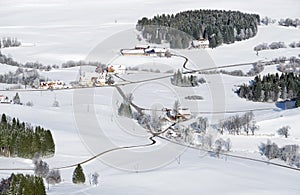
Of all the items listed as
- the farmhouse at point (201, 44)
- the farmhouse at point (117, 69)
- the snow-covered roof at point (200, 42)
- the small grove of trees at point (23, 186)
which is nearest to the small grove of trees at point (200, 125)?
the small grove of trees at point (23, 186)

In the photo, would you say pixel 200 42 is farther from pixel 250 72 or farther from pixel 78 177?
pixel 78 177

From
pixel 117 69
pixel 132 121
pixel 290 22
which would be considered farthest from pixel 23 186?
pixel 290 22

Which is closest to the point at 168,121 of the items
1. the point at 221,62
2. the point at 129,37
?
the point at 221,62

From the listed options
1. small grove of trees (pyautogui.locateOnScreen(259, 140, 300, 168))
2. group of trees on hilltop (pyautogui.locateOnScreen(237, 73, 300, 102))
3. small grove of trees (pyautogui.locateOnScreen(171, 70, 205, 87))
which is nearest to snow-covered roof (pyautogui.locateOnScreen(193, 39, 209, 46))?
small grove of trees (pyautogui.locateOnScreen(171, 70, 205, 87))

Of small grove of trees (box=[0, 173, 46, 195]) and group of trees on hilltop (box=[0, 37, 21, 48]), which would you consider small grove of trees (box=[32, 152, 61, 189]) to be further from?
group of trees on hilltop (box=[0, 37, 21, 48])

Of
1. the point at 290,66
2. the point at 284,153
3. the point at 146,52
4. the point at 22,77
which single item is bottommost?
the point at 284,153

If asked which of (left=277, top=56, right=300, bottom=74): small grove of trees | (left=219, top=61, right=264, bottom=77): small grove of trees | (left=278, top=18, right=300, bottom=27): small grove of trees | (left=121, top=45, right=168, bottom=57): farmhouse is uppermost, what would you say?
(left=278, top=18, right=300, bottom=27): small grove of trees
